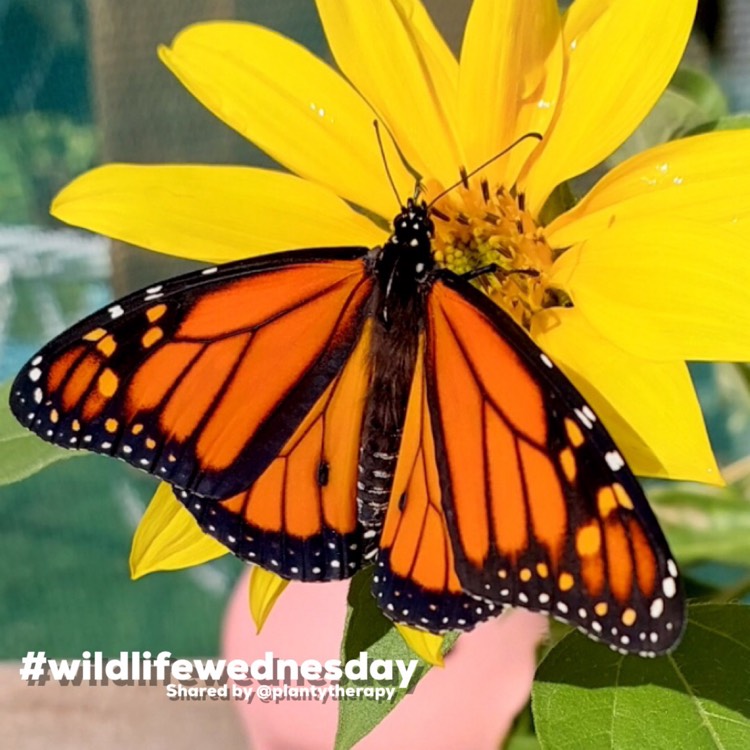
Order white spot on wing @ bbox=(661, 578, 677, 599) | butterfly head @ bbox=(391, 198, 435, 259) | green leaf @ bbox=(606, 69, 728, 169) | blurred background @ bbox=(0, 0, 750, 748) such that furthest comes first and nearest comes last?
blurred background @ bbox=(0, 0, 750, 748)
green leaf @ bbox=(606, 69, 728, 169)
butterfly head @ bbox=(391, 198, 435, 259)
white spot on wing @ bbox=(661, 578, 677, 599)

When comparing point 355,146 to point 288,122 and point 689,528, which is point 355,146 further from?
point 689,528

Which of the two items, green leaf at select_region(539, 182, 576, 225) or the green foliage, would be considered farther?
the green foliage

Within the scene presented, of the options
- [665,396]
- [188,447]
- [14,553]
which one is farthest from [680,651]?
[14,553]

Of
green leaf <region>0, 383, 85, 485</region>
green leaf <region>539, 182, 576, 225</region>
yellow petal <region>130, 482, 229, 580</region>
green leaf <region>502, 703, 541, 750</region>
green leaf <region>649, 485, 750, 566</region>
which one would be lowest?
green leaf <region>502, 703, 541, 750</region>

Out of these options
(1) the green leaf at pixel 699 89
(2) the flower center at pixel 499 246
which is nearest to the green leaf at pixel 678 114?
(1) the green leaf at pixel 699 89

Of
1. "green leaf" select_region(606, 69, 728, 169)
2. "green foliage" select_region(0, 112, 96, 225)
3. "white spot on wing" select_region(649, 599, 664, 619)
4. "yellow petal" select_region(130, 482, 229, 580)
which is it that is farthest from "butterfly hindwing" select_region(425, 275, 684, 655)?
"green foliage" select_region(0, 112, 96, 225)

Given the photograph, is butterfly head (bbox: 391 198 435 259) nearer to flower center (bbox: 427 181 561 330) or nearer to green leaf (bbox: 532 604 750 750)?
flower center (bbox: 427 181 561 330)
